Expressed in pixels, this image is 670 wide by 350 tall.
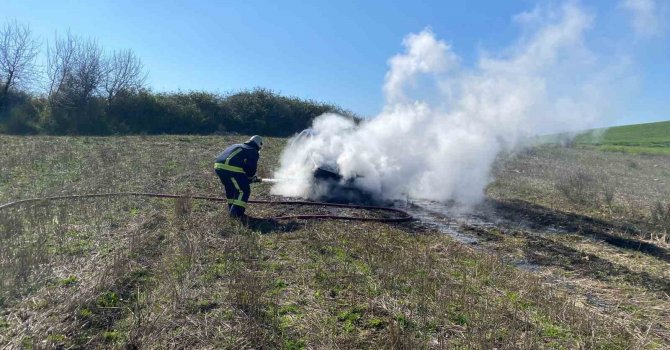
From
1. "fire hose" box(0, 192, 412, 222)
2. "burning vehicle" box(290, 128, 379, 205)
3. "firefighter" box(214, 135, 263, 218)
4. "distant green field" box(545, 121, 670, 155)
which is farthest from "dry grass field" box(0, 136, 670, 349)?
"distant green field" box(545, 121, 670, 155)

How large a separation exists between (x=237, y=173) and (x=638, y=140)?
57797 millimetres

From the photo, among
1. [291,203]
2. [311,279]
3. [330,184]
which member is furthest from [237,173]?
[311,279]

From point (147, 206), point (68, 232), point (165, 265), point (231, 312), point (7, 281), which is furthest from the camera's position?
point (147, 206)

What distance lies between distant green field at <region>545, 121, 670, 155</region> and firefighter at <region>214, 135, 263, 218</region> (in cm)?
3566

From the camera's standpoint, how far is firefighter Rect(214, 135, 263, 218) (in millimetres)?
9297

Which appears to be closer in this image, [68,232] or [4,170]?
[68,232]

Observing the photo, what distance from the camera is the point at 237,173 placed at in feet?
30.7

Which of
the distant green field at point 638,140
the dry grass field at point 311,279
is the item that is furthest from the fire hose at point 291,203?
the distant green field at point 638,140

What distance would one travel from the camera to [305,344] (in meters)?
4.35

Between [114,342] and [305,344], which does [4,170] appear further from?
[305,344]

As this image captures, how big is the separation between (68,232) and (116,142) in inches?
641

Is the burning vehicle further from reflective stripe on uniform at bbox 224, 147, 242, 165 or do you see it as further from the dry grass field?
reflective stripe on uniform at bbox 224, 147, 242, 165

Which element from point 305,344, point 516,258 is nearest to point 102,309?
point 305,344

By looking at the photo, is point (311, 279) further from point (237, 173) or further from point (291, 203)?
point (291, 203)
